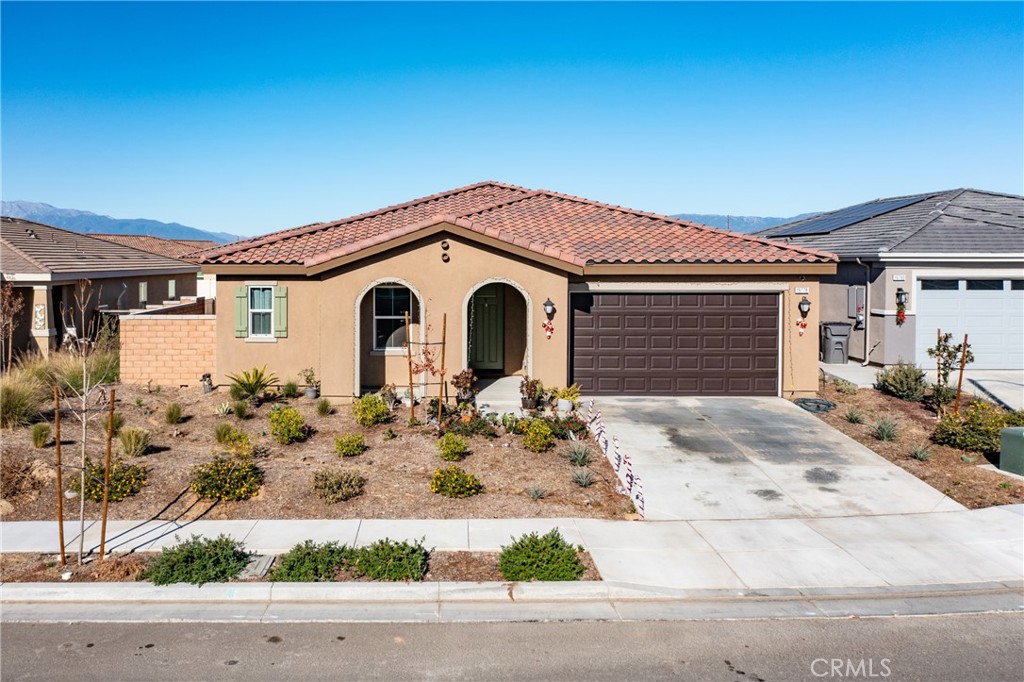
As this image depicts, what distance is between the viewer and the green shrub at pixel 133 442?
44.7ft

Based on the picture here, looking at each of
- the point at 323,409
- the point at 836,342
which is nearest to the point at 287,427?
the point at 323,409

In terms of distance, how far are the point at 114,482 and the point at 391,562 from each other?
5.11 metres

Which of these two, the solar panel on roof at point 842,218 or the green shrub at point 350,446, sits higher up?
the solar panel on roof at point 842,218

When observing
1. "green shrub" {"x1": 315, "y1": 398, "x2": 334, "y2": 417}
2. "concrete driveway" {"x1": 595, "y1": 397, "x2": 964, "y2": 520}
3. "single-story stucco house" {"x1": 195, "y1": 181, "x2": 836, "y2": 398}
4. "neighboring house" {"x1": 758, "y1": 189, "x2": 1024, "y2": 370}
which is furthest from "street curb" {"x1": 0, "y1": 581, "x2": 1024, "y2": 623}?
"neighboring house" {"x1": 758, "y1": 189, "x2": 1024, "y2": 370}

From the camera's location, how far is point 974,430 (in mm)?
15266

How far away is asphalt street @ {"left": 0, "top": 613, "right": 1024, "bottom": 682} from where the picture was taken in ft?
24.7

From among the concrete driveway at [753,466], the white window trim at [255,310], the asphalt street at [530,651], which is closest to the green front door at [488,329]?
the concrete driveway at [753,466]

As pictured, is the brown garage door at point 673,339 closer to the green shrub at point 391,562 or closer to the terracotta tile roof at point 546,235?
the terracotta tile roof at point 546,235

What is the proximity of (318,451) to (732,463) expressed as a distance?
716 centimetres

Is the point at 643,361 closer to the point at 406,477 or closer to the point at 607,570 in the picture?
the point at 406,477

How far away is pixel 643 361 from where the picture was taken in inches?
778

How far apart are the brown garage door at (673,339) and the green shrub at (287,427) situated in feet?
23.8

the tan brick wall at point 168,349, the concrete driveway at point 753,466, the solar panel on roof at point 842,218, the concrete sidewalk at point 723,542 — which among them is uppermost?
the solar panel on roof at point 842,218

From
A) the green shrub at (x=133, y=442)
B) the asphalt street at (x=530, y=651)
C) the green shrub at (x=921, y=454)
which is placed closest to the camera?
the asphalt street at (x=530, y=651)
